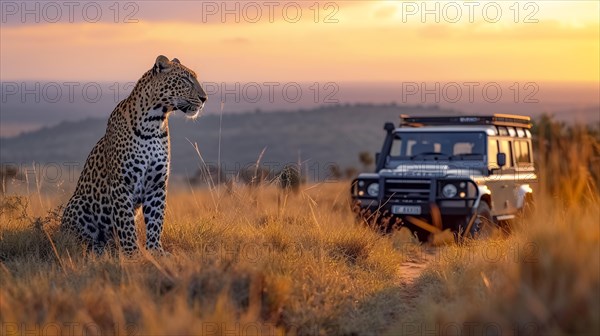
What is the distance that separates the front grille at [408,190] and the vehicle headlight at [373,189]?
0.47 ft

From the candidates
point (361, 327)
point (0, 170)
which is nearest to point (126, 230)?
point (361, 327)

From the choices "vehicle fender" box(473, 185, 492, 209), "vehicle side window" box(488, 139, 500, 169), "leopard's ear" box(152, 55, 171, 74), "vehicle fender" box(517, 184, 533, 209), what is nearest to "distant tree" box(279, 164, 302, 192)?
"leopard's ear" box(152, 55, 171, 74)

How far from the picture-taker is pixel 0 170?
21.7 m

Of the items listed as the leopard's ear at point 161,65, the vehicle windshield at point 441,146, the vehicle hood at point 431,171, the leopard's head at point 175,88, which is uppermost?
the leopard's ear at point 161,65

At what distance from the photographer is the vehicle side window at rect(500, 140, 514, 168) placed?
15.7 m

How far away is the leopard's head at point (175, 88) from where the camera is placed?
1055 centimetres

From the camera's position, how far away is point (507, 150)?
52.3 ft

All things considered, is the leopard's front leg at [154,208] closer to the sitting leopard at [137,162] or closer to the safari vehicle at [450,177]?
the sitting leopard at [137,162]

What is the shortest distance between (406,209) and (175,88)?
5015 millimetres

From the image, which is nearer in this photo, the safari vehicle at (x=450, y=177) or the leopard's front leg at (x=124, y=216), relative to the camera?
the leopard's front leg at (x=124, y=216)

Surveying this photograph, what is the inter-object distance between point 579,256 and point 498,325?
Result: 0.86 metres

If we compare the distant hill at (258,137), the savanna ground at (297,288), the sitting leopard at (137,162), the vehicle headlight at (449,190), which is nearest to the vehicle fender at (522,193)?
the vehicle headlight at (449,190)

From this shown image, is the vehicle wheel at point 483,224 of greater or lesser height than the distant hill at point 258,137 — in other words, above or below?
above

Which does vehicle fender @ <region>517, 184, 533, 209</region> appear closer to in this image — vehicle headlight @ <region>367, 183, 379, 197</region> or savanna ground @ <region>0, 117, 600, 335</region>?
vehicle headlight @ <region>367, 183, 379, 197</region>
